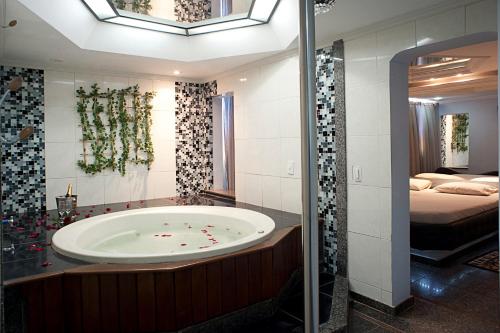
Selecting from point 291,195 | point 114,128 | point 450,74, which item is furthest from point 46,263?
point 450,74

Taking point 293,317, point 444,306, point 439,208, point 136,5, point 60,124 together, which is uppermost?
point 136,5

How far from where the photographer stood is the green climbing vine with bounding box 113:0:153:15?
2.66m

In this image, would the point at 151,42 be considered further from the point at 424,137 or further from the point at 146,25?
the point at 424,137

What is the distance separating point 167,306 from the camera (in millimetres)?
1739

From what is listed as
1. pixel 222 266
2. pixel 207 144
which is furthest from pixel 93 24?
pixel 222 266

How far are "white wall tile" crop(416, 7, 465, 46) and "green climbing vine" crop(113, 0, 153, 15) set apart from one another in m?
2.02

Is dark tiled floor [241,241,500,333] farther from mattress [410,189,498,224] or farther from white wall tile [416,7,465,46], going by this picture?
white wall tile [416,7,465,46]

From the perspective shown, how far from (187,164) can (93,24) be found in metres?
1.78

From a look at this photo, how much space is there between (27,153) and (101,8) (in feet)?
4.82

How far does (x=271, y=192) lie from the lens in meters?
3.21

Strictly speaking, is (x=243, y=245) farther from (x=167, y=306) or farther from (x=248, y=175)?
(x=248, y=175)

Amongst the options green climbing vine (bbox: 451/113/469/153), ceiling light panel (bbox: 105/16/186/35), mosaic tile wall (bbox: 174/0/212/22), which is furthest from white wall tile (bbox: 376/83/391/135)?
ceiling light panel (bbox: 105/16/186/35)

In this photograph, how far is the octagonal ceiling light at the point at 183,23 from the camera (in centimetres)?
260

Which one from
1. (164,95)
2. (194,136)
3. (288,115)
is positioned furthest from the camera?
(194,136)
